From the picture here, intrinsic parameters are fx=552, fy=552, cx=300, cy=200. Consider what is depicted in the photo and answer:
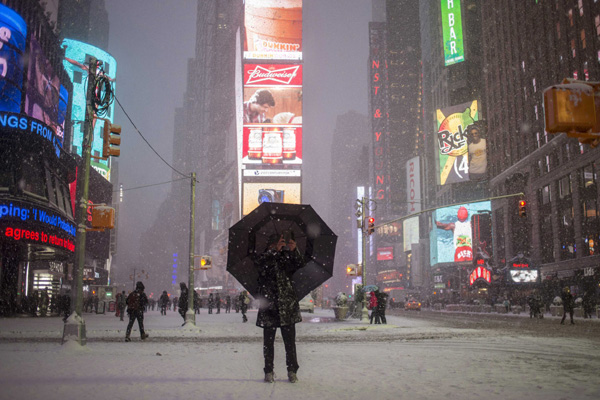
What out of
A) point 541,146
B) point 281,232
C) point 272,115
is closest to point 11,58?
point 281,232

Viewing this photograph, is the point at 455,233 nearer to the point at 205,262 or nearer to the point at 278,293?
the point at 205,262

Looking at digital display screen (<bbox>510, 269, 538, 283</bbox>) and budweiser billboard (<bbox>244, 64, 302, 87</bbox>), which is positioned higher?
budweiser billboard (<bbox>244, 64, 302, 87</bbox>)

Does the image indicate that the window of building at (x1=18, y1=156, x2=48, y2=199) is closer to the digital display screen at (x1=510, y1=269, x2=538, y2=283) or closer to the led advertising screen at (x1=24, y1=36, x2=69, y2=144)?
the led advertising screen at (x1=24, y1=36, x2=69, y2=144)

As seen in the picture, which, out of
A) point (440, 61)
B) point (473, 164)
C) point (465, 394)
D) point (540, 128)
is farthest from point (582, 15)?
point (440, 61)

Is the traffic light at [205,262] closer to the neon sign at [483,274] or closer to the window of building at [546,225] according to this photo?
the window of building at [546,225]

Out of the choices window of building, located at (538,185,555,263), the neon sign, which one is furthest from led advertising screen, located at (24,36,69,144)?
the neon sign

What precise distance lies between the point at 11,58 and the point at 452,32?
3679 inches

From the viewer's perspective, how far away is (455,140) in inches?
4035

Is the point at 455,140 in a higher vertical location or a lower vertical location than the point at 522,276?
higher

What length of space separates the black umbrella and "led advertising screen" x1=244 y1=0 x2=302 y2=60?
96677 millimetres

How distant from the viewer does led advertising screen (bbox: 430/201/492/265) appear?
99875 mm

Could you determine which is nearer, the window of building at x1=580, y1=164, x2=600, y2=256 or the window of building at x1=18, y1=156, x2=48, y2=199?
the window of building at x1=18, y1=156, x2=48, y2=199

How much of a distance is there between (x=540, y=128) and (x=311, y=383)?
214 feet

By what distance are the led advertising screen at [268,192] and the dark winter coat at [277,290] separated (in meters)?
92.7
